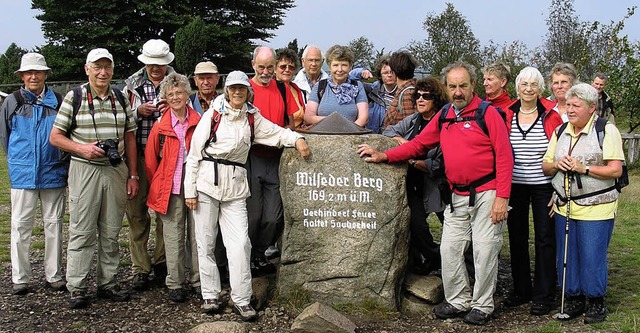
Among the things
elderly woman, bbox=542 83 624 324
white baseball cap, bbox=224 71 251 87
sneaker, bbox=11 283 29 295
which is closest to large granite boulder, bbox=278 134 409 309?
white baseball cap, bbox=224 71 251 87

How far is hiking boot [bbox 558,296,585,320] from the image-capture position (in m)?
6.10

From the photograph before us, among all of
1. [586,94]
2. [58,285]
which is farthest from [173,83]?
[586,94]

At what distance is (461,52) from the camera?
29844 millimetres

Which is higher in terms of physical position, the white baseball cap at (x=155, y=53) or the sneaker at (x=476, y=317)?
the white baseball cap at (x=155, y=53)

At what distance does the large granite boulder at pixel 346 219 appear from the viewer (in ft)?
20.4

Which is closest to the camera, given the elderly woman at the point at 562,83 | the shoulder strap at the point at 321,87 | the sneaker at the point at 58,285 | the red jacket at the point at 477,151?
the red jacket at the point at 477,151

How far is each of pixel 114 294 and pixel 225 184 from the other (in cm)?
182

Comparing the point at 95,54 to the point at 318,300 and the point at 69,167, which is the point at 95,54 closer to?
the point at 69,167

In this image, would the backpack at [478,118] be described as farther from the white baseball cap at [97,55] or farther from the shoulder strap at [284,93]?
the white baseball cap at [97,55]

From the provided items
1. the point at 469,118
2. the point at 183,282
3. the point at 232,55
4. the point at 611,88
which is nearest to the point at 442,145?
the point at 469,118

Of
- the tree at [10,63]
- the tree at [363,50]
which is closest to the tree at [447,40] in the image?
the tree at [363,50]

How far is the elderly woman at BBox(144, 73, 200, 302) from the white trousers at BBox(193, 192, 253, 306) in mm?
475

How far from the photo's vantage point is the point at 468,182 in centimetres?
589

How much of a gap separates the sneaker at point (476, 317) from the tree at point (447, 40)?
24.3 m
